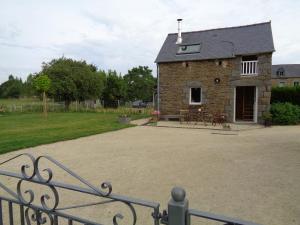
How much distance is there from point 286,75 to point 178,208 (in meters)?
48.6

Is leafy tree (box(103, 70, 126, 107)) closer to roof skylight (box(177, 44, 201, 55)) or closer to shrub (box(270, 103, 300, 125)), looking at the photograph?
roof skylight (box(177, 44, 201, 55))

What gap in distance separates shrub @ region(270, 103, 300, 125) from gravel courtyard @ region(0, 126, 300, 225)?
5.23m

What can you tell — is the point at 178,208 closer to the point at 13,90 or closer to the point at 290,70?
the point at 290,70

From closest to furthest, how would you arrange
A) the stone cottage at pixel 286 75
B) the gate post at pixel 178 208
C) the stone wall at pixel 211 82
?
1. the gate post at pixel 178 208
2. the stone wall at pixel 211 82
3. the stone cottage at pixel 286 75

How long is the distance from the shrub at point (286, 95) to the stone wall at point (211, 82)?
225cm

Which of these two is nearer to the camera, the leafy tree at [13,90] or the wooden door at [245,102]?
the wooden door at [245,102]

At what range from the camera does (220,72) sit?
1507cm

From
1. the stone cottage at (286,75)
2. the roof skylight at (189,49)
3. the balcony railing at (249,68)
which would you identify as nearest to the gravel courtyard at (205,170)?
the balcony railing at (249,68)

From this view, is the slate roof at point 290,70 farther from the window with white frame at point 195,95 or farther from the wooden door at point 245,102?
the window with white frame at point 195,95

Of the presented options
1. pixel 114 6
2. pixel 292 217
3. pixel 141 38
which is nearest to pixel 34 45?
pixel 141 38

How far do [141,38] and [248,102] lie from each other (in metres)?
9.92

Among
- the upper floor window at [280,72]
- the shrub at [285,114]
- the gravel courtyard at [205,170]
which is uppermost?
the upper floor window at [280,72]

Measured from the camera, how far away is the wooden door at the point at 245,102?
→ 53.1ft

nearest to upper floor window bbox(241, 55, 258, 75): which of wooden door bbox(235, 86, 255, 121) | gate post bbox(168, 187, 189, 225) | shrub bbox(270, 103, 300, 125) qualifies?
wooden door bbox(235, 86, 255, 121)
